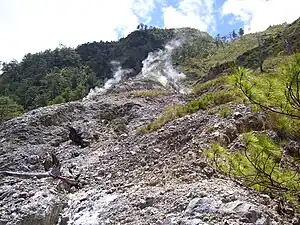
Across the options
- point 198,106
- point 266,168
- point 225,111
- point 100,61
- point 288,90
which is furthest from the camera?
point 100,61

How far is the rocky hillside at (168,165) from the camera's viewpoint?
15.6 ft

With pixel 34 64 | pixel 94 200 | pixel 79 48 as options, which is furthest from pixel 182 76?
pixel 94 200

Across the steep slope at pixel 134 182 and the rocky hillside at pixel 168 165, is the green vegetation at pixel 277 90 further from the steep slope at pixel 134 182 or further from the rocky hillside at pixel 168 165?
the steep slope at pixel 134 182

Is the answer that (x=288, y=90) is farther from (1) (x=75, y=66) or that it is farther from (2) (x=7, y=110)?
(1) (x=75, y=66)

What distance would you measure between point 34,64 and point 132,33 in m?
25.7

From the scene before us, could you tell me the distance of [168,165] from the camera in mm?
7801

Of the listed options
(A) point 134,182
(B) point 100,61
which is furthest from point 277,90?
(B) point 100,61

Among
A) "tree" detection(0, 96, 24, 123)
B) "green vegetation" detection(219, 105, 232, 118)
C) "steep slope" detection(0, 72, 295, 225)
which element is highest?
"tree" detection(0, 96, 24, 123)

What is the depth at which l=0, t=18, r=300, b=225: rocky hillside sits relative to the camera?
15.6 feet

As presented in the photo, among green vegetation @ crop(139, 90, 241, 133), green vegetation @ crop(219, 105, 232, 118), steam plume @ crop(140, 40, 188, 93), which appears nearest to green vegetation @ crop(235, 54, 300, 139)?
green vegetation @ crop(219, 105, 232, 118)

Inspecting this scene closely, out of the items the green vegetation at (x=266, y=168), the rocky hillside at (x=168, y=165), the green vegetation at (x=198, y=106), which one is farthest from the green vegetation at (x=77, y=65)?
the green vegetation at (x=266, y=168)

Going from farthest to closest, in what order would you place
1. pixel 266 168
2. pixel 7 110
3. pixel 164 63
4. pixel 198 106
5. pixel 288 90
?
pixel 164 63, pixel 7 110, pixel 198 106, pixel 266 168, pixel 288 90

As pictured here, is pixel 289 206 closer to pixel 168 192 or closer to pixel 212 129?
pixel 168 192

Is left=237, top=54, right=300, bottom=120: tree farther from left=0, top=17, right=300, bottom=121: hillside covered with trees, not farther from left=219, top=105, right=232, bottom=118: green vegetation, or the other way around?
left=0, top=17, right=300, bottom=121: hillside covered with trees
